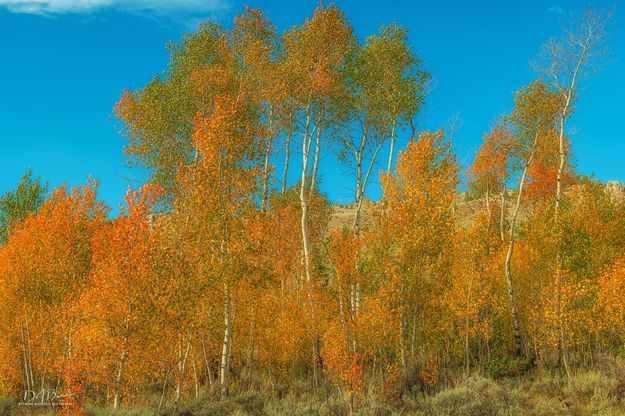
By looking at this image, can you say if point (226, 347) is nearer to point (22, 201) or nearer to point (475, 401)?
point (475, 401)

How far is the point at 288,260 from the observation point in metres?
37.1

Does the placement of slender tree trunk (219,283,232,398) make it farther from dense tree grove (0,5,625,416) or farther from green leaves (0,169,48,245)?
green leaves (0,169,48,245)

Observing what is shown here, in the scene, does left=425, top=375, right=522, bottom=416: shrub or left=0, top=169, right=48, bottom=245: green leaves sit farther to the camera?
left=0, top=169, right=48, bottom=245: green leaves

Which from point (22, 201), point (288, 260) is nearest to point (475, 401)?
point (288, 260)

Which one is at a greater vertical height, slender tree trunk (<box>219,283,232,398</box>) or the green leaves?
the green leaves

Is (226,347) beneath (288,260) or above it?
beneath

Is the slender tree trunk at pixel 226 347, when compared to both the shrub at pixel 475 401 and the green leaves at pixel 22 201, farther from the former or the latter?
the green leaves at pixel 22 201

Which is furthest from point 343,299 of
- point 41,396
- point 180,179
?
point 41,396

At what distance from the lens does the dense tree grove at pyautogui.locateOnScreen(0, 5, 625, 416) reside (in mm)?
22953

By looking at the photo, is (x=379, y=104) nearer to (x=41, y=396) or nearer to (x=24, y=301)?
(x=24, y=301)

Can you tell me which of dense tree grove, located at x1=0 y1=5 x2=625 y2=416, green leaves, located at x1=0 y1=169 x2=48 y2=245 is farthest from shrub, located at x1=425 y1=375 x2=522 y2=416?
green leaves, located at x1=0 y1=169 x2=48 y2=245

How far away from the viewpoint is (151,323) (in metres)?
21.8

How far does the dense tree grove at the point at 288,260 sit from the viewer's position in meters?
23.0

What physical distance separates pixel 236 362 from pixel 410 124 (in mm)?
21175
